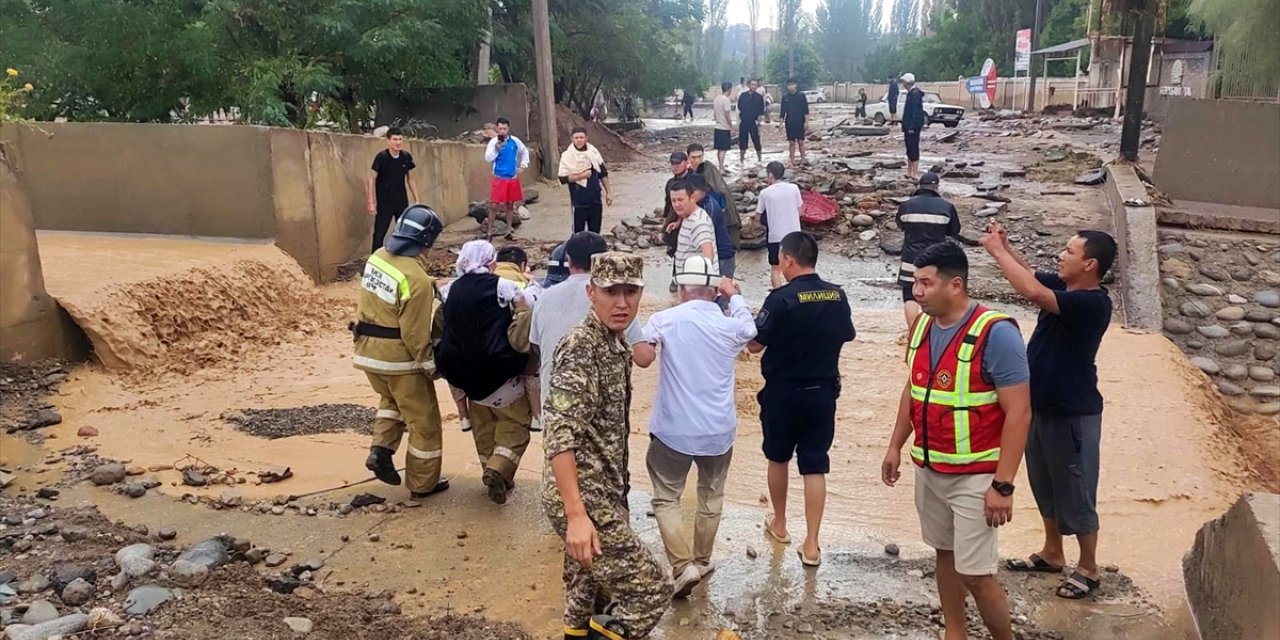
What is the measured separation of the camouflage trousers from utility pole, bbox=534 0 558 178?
1549 centimetres

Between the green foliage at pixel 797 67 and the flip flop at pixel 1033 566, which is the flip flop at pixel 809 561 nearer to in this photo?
the flip flop at pixel 1033 566

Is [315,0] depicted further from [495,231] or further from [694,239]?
→ [694,239]

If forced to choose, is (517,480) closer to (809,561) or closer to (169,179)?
(809,561)

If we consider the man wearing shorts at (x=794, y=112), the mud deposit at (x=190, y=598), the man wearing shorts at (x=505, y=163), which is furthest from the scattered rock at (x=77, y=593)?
the man wearing shorts at (x=794, y=112)

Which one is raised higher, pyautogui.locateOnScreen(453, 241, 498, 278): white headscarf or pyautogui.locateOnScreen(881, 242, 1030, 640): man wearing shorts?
pyautogui.locateOnScreen(453, 241, 498, 278): white headscarf

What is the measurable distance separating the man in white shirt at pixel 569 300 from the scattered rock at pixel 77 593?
86.1 inches

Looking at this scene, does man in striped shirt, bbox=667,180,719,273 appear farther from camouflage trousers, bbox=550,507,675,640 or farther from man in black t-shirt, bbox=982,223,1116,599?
camouflage trousers, bbox=550,507,675,640

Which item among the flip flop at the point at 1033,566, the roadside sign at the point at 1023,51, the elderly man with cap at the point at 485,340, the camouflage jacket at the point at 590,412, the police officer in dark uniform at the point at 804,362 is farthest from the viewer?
the roadside sign at the point at 1023,51

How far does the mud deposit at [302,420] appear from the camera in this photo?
684 centimetres

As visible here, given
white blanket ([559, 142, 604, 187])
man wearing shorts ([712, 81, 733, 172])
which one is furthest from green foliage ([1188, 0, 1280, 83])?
white blanket ([559, 142, 604, 187])

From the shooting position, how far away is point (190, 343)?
869 cm

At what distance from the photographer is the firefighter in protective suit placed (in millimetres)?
4980

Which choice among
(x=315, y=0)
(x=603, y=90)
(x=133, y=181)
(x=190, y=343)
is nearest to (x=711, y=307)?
(x=190, y=343)

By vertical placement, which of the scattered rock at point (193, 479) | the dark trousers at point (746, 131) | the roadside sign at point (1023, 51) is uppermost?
the roadside sign at point (1023, 51)
